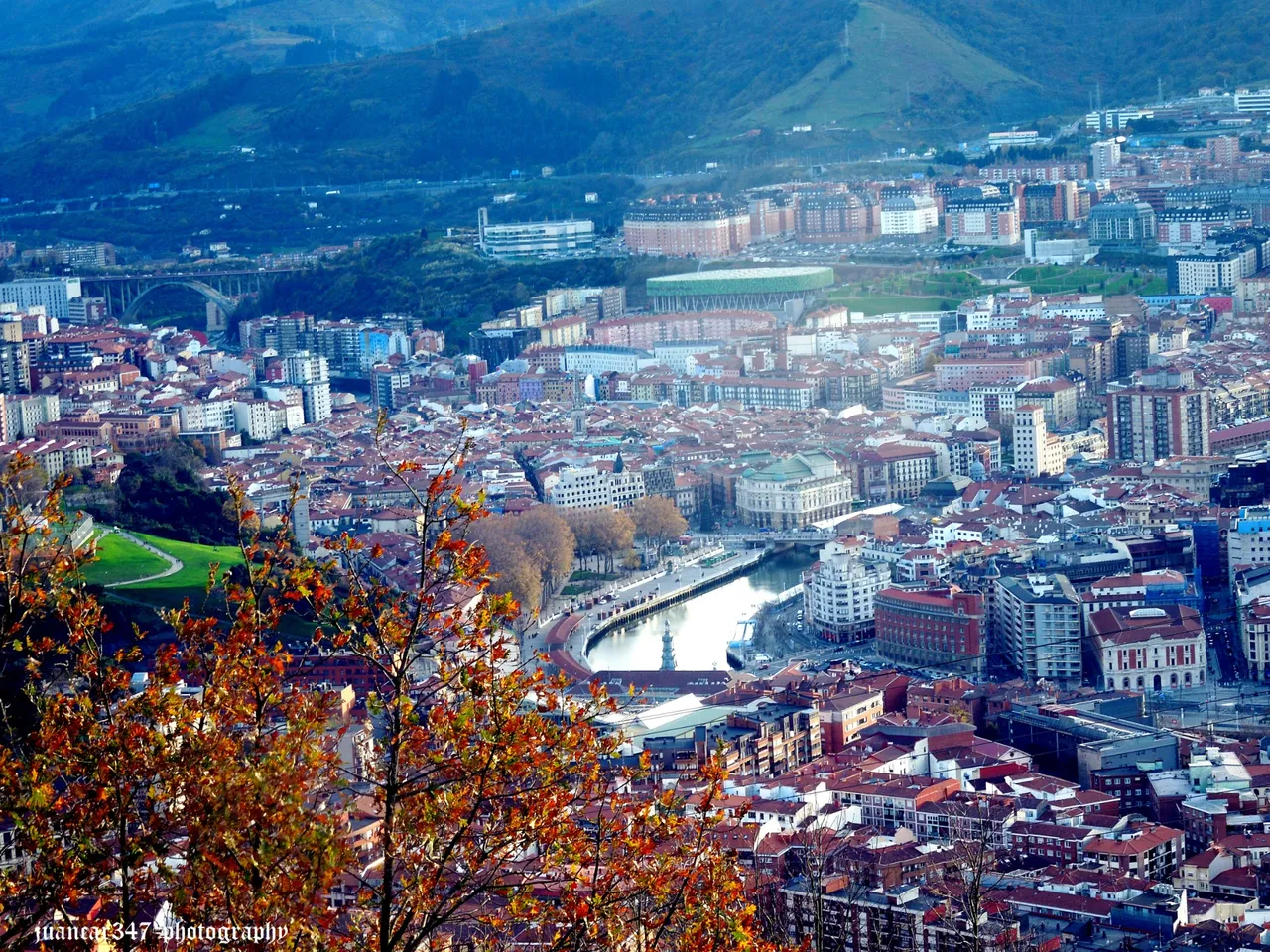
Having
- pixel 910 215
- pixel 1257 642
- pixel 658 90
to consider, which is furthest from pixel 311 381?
pixel 658 90

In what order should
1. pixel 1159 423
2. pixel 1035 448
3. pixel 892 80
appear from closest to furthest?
pixel 1159 423
pixel 1035 448
pixel 892 80

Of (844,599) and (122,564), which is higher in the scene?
(122,564)

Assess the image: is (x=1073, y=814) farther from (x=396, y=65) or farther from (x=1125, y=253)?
(x=396, y=65)

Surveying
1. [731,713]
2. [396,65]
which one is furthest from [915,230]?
[731,713]

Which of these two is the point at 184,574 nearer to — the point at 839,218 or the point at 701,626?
the point at 701,626

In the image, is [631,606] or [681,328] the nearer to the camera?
[631,606]

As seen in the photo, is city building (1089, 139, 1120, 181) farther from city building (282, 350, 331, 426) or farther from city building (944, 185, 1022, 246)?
city building (282, 350, 331, 426)

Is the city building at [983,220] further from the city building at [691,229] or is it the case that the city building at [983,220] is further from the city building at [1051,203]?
the city building at [691,229]

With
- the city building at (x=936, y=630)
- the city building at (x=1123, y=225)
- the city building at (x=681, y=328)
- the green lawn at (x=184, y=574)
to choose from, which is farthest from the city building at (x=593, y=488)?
the city building at (x=1123, y=225)
